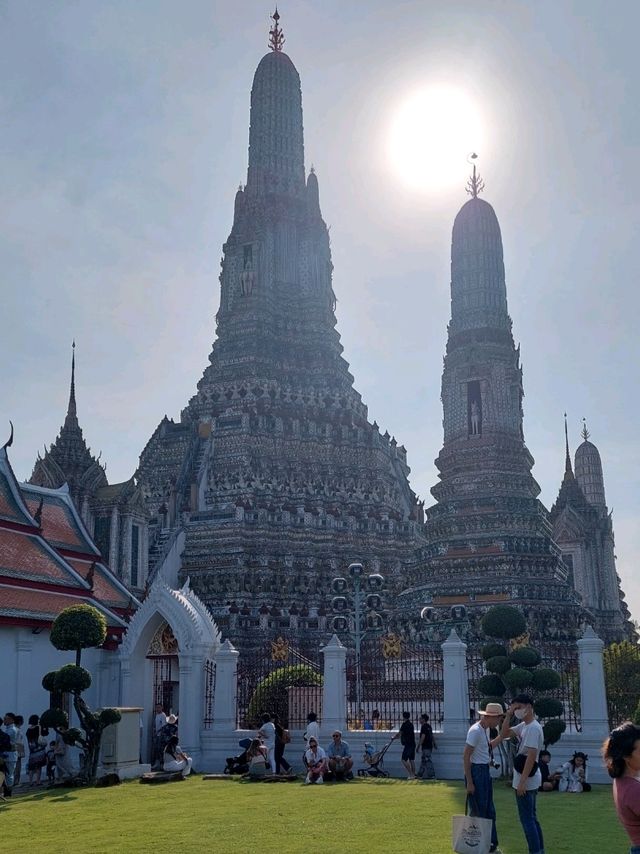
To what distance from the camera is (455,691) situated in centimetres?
2041

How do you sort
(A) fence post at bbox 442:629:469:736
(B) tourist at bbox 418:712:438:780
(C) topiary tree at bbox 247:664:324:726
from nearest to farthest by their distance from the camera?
(B) tourist at bbox 418:712:438:780 < (A) fence post at bbox 442:629:469:736 < (C) topiary tree at bbox 247:664:324:726

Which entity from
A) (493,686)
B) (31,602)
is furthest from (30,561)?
(493,686)

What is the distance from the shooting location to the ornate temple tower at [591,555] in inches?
2046

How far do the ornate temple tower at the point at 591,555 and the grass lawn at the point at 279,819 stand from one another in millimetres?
35146

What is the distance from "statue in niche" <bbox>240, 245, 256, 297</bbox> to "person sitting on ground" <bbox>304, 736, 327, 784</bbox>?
117 ft

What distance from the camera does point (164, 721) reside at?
23.1 meters

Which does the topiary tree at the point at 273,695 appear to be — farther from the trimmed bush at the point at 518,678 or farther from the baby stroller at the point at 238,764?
the trimmed bush at the point at 518,678

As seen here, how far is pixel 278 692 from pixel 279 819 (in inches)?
359

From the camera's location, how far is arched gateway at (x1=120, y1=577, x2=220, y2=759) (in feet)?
73.8

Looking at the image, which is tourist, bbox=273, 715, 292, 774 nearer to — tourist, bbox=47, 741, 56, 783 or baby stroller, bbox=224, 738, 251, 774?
baby stroller, bbox=224, 738, 251, 774

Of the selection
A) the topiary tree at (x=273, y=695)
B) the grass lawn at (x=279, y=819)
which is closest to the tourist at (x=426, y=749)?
the grass lawn at (x=279, y=819)

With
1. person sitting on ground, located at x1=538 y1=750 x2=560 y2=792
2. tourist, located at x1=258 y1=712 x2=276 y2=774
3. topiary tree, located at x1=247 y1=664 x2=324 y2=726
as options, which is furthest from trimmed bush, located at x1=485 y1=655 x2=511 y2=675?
topiary tree, located at x1=247 y1=664 x2=324 y2=726

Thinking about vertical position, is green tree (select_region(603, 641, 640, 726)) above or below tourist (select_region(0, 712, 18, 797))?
above

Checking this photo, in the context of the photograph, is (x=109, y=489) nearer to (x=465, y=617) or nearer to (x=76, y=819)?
(x=465, y=617)
